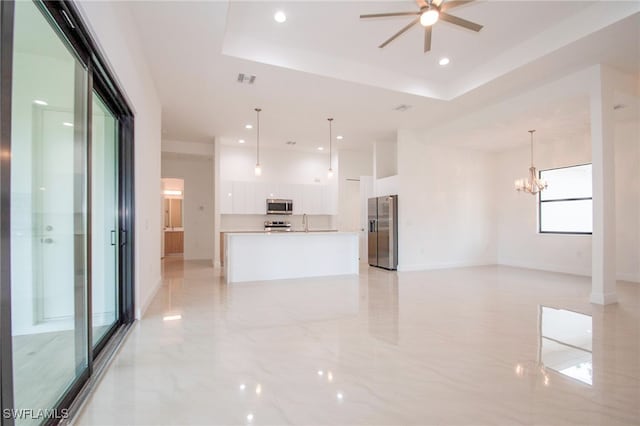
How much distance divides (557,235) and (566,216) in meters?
0.46

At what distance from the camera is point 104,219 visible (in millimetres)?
3023

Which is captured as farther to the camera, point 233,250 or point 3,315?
point 233,250

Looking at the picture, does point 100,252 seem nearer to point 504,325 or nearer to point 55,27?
point 55,27

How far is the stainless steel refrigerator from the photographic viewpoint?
7.01 meters

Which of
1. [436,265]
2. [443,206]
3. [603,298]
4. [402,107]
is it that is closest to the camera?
[603,298]

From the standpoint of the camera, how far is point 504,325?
3.28 m

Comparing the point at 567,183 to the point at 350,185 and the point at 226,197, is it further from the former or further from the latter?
the point at 226,197

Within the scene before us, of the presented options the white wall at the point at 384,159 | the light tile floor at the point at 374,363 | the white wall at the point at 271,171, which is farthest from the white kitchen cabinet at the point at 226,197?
the light tile floor at the point at 374,363

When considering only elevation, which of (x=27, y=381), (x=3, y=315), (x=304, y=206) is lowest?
(x=27, y=381)

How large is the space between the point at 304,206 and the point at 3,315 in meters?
7.78

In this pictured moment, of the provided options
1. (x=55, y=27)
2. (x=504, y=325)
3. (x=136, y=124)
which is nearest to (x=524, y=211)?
(x=504, y=325)

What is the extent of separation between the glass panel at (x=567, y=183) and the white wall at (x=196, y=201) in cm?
867

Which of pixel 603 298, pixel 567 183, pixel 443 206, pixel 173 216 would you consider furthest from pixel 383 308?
pixel 173 216

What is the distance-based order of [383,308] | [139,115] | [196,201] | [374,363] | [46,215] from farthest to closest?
1. [196,201]
2. [383,308]
3. [139,115]
4. [374,363]
5. [46,215]
